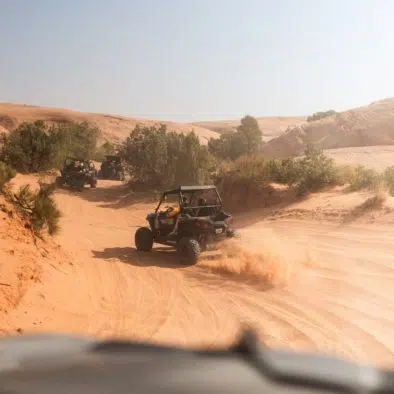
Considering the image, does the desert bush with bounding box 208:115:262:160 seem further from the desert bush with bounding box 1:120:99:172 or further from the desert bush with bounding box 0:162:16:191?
the desert bush with bounding box 0:162:16:191

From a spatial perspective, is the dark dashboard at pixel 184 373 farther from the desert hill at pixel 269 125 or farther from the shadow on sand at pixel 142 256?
the desert hill at pixel 269 125

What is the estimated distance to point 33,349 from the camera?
272 centimetres

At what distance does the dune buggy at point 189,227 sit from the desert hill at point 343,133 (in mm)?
24423

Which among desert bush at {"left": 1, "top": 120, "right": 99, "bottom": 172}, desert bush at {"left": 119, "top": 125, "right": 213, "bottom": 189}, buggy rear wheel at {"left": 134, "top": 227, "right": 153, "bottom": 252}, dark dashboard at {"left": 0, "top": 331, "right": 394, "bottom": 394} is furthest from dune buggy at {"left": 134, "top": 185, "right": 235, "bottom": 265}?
desert bush at {"left": 1, "top": 120, "right": 99, "bottom": 172}

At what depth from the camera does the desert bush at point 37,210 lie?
8.65m

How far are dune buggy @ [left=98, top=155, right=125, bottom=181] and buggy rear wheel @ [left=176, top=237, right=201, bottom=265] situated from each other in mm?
18717

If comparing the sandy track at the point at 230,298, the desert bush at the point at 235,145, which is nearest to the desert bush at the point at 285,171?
the sandy track at the point at 230,298

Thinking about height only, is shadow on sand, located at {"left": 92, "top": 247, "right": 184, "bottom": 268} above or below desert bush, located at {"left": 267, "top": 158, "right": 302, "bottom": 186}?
below

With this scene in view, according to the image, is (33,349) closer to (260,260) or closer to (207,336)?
(207,336)

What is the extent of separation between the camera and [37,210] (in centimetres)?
877

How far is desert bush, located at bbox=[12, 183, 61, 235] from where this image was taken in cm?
865

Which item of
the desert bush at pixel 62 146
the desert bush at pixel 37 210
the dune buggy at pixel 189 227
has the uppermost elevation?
the desert bush at pixel 62 146

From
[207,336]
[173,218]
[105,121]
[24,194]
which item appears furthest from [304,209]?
[105,121]

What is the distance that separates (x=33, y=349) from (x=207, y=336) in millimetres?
3305
